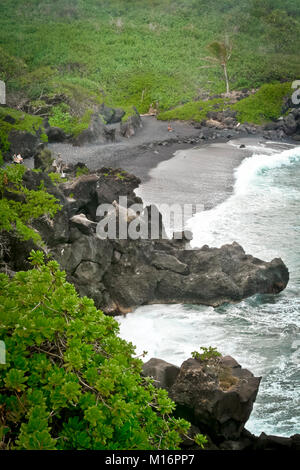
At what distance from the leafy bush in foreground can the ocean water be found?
5729 mm

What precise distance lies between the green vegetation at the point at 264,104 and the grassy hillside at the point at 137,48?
573 centimetres

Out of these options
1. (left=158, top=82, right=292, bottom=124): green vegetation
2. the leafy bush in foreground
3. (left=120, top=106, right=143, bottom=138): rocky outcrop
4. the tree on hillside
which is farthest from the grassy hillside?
the leafy bush in foreground

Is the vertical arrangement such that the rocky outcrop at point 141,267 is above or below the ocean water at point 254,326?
above

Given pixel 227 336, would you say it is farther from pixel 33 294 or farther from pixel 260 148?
pixel 260 148

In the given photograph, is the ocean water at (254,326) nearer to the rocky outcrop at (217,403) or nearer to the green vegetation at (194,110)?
the rocky outcrop at (217,403)

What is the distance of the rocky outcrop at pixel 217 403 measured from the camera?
947 centimetres

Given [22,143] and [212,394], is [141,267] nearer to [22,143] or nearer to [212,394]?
[212,394]

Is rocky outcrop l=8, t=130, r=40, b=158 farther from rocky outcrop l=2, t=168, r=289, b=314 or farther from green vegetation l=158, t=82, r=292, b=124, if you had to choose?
green vegetation l=158, t=82, r=292, b=124

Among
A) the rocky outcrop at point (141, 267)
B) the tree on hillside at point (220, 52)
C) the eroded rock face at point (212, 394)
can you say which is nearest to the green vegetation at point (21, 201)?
the rocky outcrop at point (141, 267)

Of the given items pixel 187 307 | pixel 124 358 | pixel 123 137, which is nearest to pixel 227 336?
pixel 187 307

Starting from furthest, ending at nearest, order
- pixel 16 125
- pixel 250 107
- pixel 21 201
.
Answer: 1. pixel 250 107
2. pixel 16 125
3. pixel 21 201

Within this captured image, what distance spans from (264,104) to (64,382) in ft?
192

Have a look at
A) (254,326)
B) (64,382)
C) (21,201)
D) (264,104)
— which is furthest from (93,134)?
(64,382)

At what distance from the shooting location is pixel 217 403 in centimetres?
984
